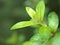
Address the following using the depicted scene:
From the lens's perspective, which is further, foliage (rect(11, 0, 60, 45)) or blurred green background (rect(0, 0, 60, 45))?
blurred green background (rect(0, 0, 60, 45))

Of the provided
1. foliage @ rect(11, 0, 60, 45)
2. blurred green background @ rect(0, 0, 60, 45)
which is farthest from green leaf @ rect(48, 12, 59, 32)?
blurred green background @ rect(0, 0, 60, 45)

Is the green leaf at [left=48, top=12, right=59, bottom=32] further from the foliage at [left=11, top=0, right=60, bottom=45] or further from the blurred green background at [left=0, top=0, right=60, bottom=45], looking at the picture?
the blurred green background at [left=0, top=0, right=60, bottom=45]

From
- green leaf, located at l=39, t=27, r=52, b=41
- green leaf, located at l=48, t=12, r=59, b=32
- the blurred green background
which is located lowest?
green leaf, located at l=39, t=27, r=52, b=41

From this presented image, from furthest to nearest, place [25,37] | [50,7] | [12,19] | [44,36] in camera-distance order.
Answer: [12,19], [25,37], [50,7], [44,36]

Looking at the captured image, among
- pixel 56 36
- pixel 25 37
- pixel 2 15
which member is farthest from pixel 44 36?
pixel 2 15

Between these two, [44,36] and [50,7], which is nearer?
[44,36]

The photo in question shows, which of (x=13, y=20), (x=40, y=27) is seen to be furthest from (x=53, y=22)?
(x=13, y=20)

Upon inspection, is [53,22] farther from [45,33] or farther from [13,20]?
[13,20]

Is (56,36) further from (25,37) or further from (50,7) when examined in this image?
(25,37)
